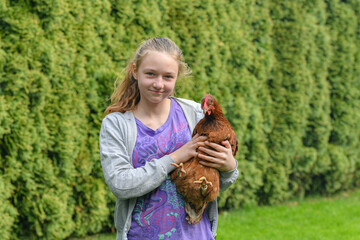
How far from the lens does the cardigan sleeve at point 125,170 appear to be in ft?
7.14

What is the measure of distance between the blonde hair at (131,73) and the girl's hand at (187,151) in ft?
1.27

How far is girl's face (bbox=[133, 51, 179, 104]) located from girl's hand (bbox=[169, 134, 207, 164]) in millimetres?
291

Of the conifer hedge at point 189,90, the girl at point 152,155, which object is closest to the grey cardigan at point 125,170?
the girl at point 152,155

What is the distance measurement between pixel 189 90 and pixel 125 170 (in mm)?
3166

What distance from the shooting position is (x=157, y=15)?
4980 mm

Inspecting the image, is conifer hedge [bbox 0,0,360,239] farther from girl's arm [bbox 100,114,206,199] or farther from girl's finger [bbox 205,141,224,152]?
girl's finger [bbox 205,141,224,152]

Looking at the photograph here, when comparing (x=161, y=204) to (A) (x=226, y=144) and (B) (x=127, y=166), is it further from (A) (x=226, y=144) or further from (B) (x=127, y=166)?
(A) (x=226, y=144)

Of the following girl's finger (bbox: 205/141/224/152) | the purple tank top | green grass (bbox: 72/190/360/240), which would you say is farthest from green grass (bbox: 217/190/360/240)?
girl's finger (bbox: 205/141/224/152)

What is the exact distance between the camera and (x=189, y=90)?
17.3ft

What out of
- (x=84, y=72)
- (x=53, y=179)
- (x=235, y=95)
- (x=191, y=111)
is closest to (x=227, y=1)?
(x=235, y=95)

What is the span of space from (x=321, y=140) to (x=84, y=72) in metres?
4.07

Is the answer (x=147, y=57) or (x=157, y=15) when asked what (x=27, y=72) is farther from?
(x=147, y=57)

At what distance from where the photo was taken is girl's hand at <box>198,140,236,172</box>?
2.26 m

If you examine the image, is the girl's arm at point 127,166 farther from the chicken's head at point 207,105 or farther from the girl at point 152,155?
the chicken's head at point 207,105
